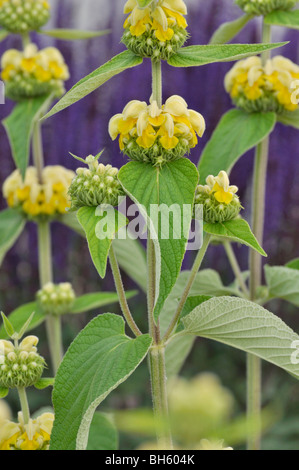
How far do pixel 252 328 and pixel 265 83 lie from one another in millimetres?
353

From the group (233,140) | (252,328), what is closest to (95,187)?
(252,328)

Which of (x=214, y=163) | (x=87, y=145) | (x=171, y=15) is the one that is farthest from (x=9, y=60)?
(x=87, y=145)

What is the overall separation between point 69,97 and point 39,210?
455 mm

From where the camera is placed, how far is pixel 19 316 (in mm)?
880

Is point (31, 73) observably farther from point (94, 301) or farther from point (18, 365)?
point (18, 365)

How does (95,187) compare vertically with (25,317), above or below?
above

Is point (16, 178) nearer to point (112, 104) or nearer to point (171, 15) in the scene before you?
point (171, 15)

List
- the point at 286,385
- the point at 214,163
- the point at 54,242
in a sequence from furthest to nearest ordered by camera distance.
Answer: the point at 54,242, the point at 286,385, the point at 214,163

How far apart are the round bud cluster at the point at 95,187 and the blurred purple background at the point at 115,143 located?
0.99 m

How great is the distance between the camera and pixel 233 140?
0.75 meters

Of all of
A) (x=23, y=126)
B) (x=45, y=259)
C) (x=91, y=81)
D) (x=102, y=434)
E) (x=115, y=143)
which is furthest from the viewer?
(x=115, y=143)

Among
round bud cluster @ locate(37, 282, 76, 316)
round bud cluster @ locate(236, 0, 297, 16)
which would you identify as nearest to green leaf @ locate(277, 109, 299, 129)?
round bud cluster @ locate(236, 0, 297, 16)

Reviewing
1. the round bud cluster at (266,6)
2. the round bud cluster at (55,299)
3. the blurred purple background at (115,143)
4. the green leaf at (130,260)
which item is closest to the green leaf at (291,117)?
the round bud cluster at (266,6)

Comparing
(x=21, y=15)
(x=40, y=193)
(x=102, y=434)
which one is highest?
(x=21, y=15)
